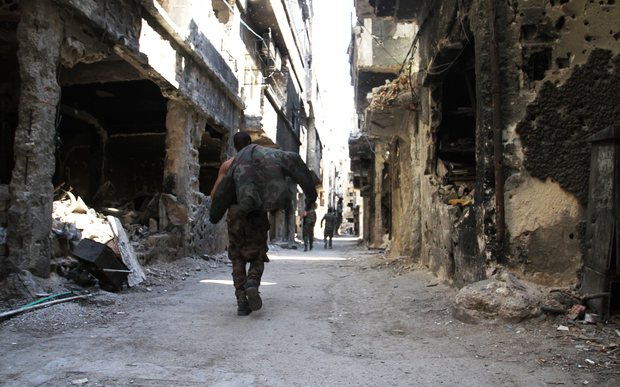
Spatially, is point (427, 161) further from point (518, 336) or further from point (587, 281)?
point (518, 336)

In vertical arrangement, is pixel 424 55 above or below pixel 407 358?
above

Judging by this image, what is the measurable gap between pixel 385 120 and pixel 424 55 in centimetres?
243

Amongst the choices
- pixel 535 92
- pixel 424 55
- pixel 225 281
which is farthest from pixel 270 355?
pixel 424 55

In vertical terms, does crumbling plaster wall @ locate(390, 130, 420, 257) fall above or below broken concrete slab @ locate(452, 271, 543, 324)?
above

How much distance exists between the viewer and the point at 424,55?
6.11 metres

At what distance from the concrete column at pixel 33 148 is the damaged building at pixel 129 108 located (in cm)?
1

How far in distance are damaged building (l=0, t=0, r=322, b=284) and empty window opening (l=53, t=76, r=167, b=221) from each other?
0.12ft

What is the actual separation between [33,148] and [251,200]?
7.38 feet

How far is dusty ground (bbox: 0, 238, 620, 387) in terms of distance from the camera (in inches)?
77.2

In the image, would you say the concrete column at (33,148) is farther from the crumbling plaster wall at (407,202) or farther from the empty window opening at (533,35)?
the crumbling plaster wall at (407,202)

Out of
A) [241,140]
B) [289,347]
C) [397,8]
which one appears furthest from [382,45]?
[289,347]

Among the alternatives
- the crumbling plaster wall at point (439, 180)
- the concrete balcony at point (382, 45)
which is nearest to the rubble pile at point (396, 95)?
the crumbling plaster wall at point (439, 180)

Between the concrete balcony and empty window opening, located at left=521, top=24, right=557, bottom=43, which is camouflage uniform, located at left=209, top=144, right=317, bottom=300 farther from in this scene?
the concrete balcony

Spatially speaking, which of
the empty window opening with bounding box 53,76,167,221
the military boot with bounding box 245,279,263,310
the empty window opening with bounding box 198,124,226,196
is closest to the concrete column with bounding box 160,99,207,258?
the empty window opening with bounding box 53,76,167,221
